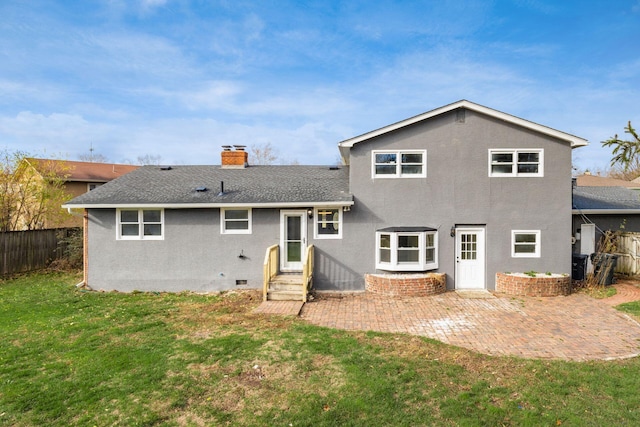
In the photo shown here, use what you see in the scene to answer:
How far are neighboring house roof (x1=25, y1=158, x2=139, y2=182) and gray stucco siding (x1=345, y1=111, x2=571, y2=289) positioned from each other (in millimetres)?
15527

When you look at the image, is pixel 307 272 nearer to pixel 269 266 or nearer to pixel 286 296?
pixel 286 296

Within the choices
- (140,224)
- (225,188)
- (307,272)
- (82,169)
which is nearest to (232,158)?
(225,188)

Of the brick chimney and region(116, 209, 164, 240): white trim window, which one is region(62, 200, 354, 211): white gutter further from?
the brick chimney

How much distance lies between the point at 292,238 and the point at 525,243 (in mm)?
7610

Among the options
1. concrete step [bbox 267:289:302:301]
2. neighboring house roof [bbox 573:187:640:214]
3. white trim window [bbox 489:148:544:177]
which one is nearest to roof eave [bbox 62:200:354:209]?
concrete step [bbox 267:289:302:301]

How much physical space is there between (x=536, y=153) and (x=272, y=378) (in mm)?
10670

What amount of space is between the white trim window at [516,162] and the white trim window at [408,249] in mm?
2939

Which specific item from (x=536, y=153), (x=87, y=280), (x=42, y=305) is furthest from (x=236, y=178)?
(x=536, y=153)

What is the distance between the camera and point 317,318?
309 inches

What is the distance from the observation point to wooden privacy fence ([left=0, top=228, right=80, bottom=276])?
12508 millimetres

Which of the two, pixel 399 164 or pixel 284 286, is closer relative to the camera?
pixel 284 286

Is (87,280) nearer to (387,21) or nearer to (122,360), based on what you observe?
(122,360)

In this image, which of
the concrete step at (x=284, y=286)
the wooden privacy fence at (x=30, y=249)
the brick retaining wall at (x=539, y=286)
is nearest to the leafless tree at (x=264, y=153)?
the wooden privacy fence at (x=30, y=249)

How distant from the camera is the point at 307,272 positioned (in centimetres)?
963
